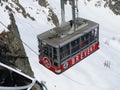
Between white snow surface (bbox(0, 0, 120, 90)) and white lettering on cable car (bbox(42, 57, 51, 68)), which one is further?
white snow surface (bbox(0, 0, 120, 90))

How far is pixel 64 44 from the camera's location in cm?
1798

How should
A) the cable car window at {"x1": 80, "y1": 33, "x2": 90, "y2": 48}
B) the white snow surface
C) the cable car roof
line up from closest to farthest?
the cable car roof → the cable car window at {"x1": 80, "y1": 33, "x2": 90, "y2": 48} → the white snow surface

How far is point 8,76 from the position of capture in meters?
14.3

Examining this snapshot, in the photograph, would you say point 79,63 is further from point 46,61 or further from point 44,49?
point 44,49

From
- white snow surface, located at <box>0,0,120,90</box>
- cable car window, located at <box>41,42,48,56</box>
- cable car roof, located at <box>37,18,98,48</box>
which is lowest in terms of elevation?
white snow surface, located at <box>0,0,120,90</box>

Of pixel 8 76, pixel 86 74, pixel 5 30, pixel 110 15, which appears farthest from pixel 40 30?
pixel 110 15

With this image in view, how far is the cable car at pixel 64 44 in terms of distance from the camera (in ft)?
59.4

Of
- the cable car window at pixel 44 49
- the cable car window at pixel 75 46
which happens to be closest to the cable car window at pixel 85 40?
the cable car window at pixel 75 46

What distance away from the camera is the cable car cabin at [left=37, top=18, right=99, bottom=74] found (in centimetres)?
1809

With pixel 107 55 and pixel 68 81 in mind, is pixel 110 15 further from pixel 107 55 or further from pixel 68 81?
pixel 68 81

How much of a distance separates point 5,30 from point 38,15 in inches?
479

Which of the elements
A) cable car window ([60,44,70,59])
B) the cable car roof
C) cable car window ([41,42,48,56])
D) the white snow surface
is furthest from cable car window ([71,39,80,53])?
the white snow surface

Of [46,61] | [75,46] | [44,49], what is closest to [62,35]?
[75,46]

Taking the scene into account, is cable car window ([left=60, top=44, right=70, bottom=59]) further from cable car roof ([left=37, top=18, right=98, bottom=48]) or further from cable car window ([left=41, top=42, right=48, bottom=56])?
cable car window ([left=41, top=42, right=48, bottom=56])
